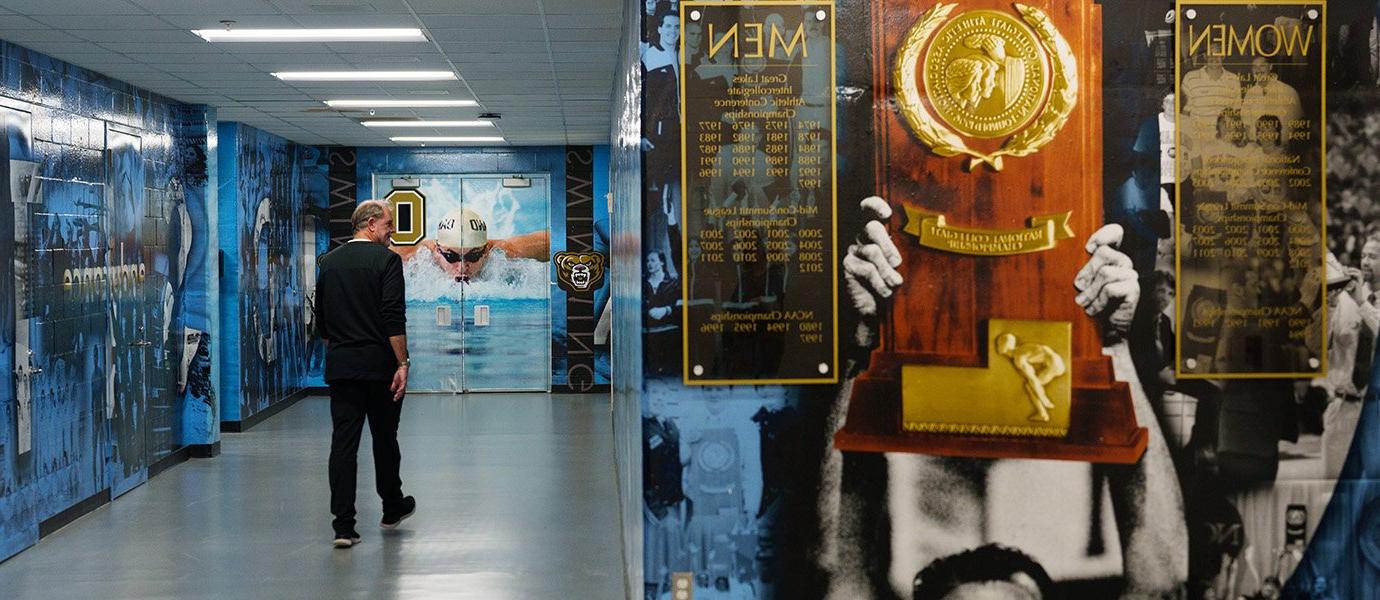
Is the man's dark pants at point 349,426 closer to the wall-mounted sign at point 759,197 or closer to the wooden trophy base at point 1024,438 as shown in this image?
the wall-mounted sign at point 759,197

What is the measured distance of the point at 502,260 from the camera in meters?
14.7

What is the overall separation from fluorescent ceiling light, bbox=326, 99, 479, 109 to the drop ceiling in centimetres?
18

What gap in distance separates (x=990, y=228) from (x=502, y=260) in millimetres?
11056

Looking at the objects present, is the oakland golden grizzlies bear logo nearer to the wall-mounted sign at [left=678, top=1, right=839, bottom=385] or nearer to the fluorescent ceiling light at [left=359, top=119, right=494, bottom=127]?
the fluorescent ceiling light at [left=359, top=119, right=494, bottom=127]

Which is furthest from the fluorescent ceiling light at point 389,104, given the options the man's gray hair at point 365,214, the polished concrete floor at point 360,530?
the man's gray hair at point 365,214

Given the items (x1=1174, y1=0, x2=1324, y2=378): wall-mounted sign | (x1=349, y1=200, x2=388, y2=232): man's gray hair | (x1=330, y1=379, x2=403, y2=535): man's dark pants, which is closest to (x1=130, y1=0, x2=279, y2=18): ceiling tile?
(x1=349, y1=200, x2=388, y2=232): man's gray hair

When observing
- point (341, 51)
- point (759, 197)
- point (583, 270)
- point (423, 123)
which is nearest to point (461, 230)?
point (583, 270)

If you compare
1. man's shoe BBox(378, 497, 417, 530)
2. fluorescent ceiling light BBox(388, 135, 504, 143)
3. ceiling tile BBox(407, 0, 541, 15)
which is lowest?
man's shoe BBox(378, 497, 417, 530)

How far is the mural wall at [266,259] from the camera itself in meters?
11.5

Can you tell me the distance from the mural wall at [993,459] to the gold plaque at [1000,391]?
0.29 ft

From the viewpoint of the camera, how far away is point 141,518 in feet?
25.1

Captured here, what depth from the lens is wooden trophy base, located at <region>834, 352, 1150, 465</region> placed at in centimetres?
402

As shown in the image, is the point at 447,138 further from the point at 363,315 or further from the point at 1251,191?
the point at 1251,191

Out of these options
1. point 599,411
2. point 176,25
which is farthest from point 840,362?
point 599,411
